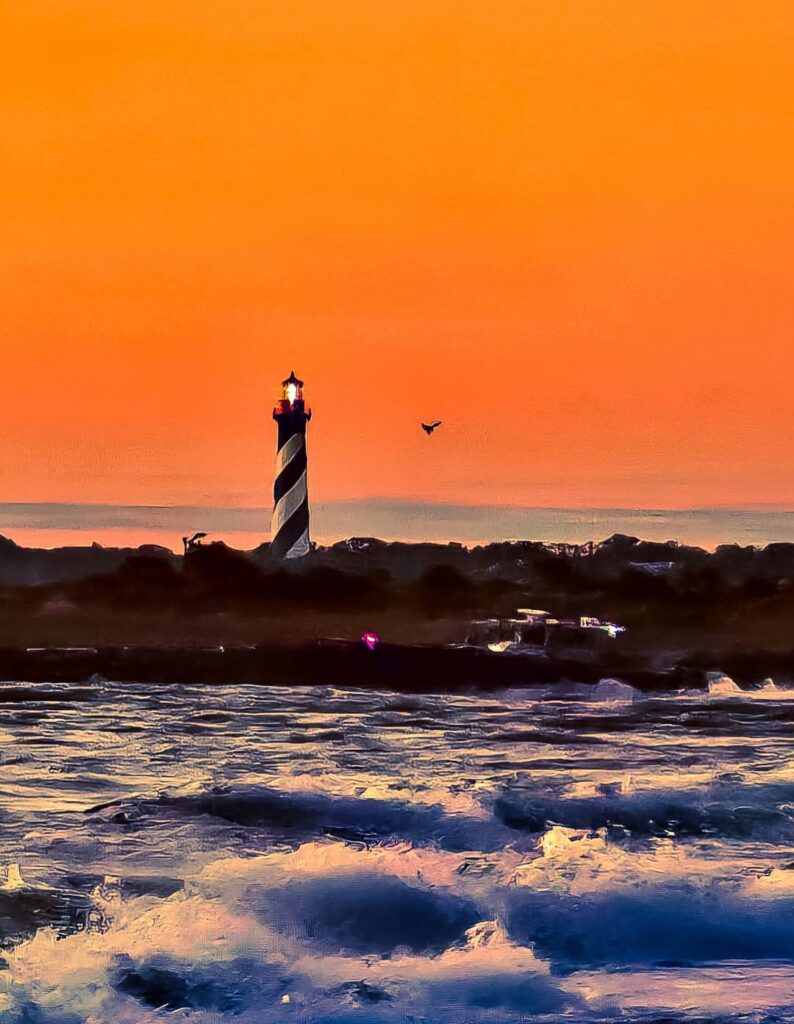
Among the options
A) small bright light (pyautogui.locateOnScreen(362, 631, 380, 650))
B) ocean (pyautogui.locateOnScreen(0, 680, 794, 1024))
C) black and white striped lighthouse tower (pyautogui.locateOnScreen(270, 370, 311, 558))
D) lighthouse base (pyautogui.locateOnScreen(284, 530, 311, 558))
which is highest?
black and white striped lighthouse tower (pyautogui.locateOnScreen(270, 370, 311, 558))

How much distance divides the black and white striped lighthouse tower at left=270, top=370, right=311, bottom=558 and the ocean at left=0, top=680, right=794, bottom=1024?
56.2 ft

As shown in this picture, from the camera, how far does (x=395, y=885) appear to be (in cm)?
876

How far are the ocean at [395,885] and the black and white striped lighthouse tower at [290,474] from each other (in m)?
17.1

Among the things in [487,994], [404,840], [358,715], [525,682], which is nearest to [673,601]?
[525,682]

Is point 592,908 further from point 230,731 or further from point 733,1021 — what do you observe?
point 230,731

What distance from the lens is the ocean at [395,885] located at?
6.71 m

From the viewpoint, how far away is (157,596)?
56594 mm

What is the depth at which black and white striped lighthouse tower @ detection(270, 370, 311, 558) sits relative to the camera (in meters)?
35.0

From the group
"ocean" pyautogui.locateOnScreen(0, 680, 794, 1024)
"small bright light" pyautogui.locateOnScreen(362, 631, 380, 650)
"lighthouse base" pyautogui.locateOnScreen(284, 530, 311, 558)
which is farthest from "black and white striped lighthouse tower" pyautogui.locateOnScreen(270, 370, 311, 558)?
"ocean" pyautogui.locateOnScreen(0, 680, 794, 1024)

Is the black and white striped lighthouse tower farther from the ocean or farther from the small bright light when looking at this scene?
the ocean

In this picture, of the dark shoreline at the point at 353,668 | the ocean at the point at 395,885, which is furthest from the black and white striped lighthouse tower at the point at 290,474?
the ocean at the point at 395,885

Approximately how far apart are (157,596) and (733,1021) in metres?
51.4

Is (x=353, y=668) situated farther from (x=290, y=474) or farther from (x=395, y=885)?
(x=395, y=885)

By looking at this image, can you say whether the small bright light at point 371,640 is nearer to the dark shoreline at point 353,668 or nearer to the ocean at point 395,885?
the dark shoreline at point 353,668
